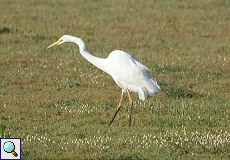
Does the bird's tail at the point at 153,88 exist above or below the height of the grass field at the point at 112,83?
above

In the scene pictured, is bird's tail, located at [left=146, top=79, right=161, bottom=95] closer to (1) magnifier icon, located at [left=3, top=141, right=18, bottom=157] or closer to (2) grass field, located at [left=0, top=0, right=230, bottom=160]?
(2) grass field, located at [left=0, top=0, right=230, bottom=160]

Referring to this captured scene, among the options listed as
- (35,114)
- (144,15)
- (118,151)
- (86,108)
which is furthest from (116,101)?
(144,15)

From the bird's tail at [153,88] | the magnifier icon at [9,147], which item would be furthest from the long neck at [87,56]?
the magnifier icon at [9,147]

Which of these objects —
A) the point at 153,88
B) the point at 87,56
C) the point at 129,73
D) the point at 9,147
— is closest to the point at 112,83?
the point at 87,56

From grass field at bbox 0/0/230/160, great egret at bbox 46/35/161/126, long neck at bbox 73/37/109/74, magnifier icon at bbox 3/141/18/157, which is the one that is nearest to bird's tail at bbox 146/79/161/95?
great egret at bbox 46/35/161/126

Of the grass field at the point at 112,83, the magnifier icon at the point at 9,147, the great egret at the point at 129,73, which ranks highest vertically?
the great egret at the point at 129,73

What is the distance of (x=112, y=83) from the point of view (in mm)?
16281

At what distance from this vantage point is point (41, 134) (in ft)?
37.9

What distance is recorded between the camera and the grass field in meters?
10.8

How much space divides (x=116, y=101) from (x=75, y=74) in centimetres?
306

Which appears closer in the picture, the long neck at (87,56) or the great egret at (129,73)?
the great egret at (129,73)

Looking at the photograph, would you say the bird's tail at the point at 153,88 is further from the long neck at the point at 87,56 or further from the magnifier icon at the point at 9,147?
the magnifier icon at the point at 9,147

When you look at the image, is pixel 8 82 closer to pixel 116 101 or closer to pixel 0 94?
pixel 0 94

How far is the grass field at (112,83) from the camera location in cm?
1084
